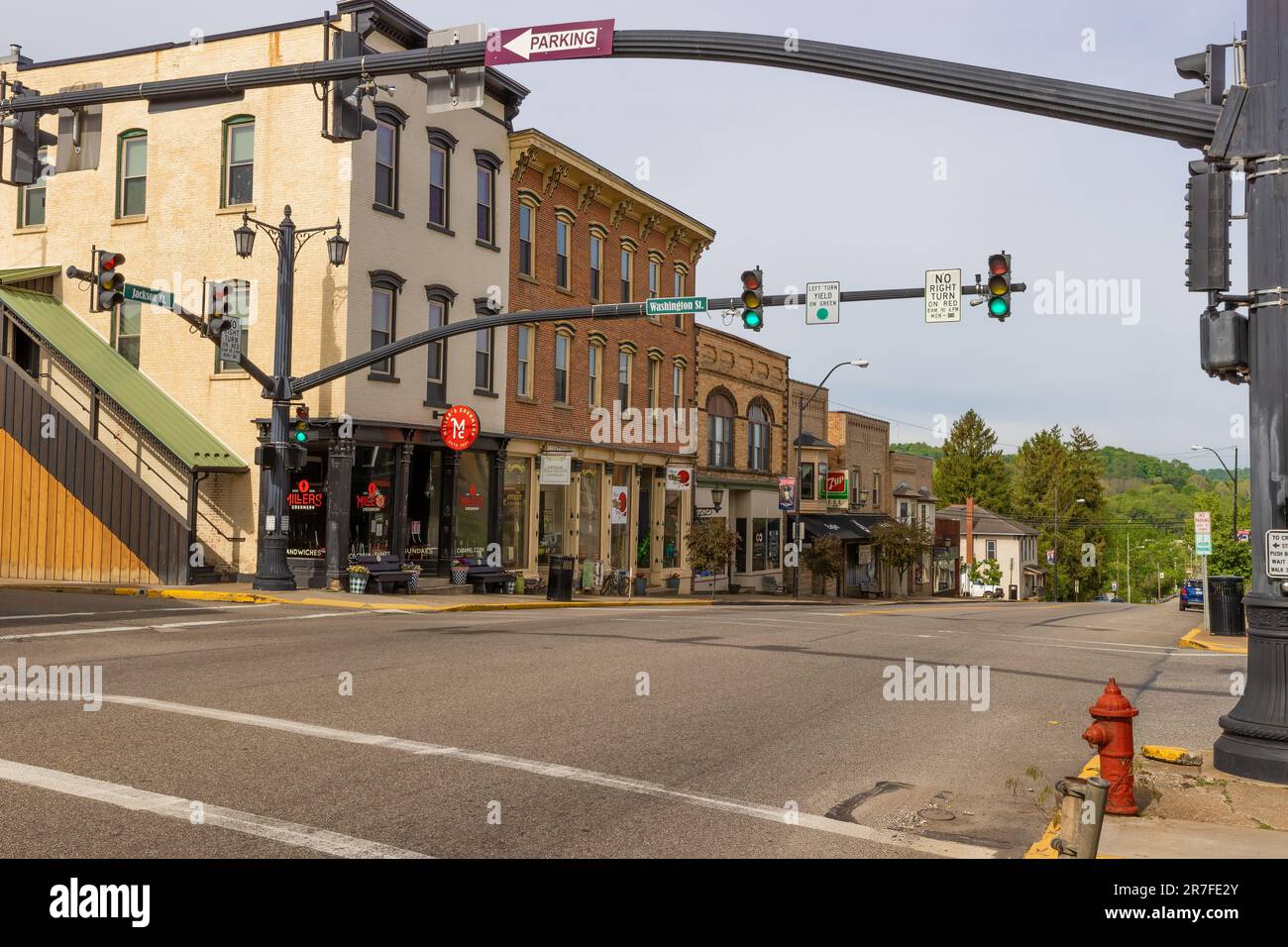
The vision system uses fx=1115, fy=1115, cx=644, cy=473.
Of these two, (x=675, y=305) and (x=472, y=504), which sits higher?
(x=675, y=305)

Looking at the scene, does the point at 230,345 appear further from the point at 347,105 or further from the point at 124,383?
the point at 347,105

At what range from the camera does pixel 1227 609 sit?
22703 mm

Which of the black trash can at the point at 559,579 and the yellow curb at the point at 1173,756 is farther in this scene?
the black trash can at the point at 559,579

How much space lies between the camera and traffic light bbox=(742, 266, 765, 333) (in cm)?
1877

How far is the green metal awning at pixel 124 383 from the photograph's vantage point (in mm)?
24125

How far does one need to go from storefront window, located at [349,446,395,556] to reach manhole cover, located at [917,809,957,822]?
19.7m

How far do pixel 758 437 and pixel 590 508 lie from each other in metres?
13.6

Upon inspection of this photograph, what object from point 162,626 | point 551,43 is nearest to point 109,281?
point 162,626

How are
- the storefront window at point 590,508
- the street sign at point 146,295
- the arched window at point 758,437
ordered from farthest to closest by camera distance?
the arched window at point 758,437 → the storefront window at point 590,508 → the street sign at point 146,295

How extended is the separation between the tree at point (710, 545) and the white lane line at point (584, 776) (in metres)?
27.2

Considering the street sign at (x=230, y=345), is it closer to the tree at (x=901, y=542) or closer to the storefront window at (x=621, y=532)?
the storefront window at (x=621, y=532)

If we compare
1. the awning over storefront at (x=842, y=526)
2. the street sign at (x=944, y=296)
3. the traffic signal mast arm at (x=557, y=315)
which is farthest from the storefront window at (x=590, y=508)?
the street sign at (x=944, y=296)

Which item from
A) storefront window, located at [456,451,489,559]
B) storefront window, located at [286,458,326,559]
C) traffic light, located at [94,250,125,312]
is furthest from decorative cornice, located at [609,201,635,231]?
traffic light, located at [94,250,125,312]
